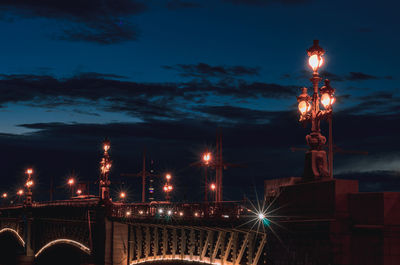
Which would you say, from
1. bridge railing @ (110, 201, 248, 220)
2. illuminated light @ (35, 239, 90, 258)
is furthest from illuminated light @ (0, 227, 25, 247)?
bridge railing @ (110, 201, 248, 220)

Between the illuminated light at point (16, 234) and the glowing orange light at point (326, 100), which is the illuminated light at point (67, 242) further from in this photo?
the glowing orange light at point (326, 100)

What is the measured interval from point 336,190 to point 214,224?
1019 centimetres

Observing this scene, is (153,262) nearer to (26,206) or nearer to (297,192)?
(297,192)

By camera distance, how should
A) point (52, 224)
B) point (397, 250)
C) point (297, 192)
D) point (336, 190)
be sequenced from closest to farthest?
point (397, 250), point (336, 190), point (297, 192), point (52, 224)

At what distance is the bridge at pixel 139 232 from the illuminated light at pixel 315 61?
644 cm

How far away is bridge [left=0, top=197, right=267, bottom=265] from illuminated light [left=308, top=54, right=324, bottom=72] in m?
6.44

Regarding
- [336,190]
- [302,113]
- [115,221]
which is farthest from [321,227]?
[115,221]

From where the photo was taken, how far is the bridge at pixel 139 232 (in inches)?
955

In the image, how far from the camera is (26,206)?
214 feet

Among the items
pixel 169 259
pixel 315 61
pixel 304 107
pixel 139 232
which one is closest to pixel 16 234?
pixel 139 232

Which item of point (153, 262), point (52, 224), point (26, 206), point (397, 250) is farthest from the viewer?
point (26, 206)

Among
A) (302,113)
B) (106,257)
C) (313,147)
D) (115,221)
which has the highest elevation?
(302,113)

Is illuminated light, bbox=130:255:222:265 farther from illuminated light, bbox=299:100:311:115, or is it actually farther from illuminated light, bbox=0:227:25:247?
illuminated light, bbox=0:227:25:247

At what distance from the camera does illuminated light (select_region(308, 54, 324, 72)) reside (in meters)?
18.0
